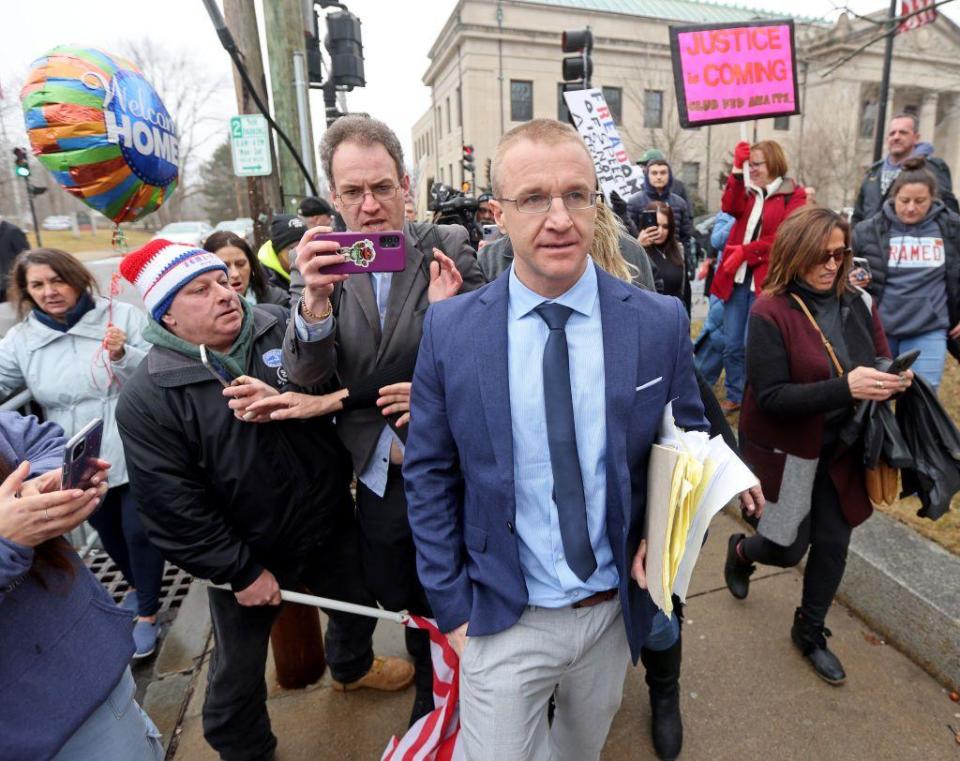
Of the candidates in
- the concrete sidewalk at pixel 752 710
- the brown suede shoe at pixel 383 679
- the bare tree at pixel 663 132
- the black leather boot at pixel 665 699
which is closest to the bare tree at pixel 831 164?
the bare tree at pixel 663 132

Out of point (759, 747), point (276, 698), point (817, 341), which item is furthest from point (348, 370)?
point (759, 747)

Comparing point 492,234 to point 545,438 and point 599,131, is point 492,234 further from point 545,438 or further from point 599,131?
point 545,438

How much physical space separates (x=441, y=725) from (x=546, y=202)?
1734mm

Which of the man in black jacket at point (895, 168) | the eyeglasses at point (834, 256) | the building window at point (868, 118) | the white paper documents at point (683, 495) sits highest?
the building window at point (868, 118)

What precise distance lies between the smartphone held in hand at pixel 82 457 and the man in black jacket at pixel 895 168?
5.29 m

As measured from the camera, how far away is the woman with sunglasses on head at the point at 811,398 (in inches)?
95.0

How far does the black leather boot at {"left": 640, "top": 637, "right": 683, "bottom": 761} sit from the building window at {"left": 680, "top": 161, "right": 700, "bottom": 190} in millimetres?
32859

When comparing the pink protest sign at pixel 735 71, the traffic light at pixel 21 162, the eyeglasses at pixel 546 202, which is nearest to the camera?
the eyeglasses at pixel 546 202

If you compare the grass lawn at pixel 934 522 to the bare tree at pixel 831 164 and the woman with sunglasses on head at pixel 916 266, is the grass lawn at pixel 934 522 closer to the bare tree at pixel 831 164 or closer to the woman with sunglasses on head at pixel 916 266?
the woman with sunglasses on head at pixel 916 266

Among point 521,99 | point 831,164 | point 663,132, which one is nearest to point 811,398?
point 831,164

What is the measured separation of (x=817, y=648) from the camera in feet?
8.66

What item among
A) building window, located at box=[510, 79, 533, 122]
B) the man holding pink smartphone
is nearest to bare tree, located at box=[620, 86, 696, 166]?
building window, located at box=[510, 79, 533, 122]

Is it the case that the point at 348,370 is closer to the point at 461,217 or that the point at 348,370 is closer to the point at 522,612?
the point at 522,612

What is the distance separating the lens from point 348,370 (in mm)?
2018
